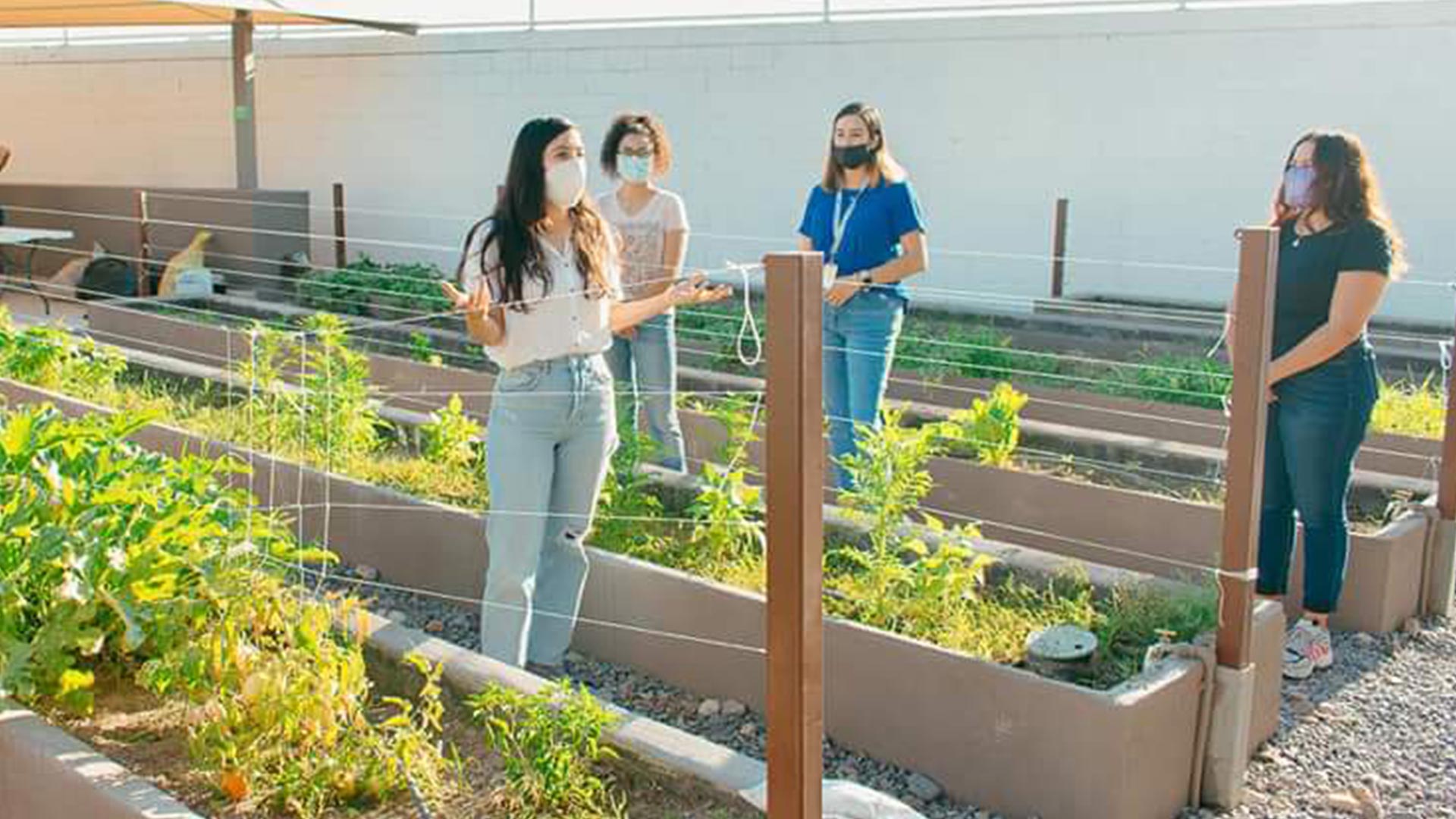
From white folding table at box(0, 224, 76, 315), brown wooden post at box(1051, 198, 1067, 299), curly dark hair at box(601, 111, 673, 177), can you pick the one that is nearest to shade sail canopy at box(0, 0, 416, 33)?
white folding table at box(0, 224, 76, 315)

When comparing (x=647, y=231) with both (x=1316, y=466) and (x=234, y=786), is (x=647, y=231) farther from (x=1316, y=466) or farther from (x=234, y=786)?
(x=234, y=786)

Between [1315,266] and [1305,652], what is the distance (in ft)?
3.73

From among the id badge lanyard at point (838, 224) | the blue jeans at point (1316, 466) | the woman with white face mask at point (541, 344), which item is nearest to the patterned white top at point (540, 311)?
the woman with white face mask at point (541, 344)

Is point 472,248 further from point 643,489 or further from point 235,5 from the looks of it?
point 235,5

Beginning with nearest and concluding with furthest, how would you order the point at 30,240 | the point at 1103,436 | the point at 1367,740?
the point at 1367,740, the point at 1103,436, the point at 30,240

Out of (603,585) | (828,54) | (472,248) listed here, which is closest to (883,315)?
(603,585)

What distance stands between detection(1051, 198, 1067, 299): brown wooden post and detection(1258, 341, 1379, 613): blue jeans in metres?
5.44

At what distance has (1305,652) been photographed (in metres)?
4.33

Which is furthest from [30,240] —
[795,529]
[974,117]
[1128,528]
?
[795,529]

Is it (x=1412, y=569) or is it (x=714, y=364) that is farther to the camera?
(x=714, y=364)

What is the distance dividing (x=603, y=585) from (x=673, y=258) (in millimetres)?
1304

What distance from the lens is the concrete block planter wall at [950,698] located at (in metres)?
3.35

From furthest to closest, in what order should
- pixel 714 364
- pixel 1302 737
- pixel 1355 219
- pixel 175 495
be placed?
pixel 714 364, pixel 1355 219, pixel 1302 737, pixel 175 495

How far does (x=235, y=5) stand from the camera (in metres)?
10.7
